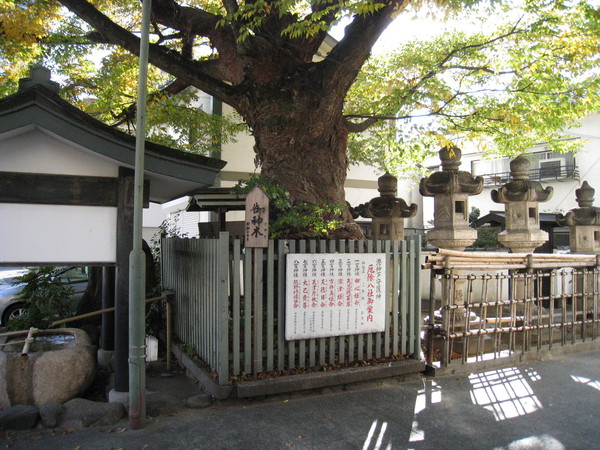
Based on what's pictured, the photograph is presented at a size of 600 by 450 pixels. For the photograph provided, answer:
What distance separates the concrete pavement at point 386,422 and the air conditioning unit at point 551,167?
18.8 meters

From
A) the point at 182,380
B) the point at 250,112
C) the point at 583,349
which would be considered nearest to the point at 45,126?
the point at 250,112

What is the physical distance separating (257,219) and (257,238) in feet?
0.79

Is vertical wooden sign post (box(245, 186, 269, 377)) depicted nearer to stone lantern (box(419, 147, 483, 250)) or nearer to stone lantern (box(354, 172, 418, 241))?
stone lantern (box(419, 147, 483, 250))

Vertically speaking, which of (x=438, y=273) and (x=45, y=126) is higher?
(x=45, y=126)

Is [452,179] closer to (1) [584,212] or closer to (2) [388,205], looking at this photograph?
(2) [388,205]

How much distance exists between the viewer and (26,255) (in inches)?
208

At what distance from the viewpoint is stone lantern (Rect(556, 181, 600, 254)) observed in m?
10.4

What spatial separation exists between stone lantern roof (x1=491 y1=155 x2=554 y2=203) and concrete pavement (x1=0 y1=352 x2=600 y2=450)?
4027mm

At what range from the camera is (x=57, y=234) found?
537 cm

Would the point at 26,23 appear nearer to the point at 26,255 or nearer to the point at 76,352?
the point at 26,255

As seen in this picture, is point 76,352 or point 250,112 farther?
point 250,112

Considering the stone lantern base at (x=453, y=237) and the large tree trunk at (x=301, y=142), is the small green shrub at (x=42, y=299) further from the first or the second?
the stone lantern base at (x=453, y=237)

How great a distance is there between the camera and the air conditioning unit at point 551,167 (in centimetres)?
2247

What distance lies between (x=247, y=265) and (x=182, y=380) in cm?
247
